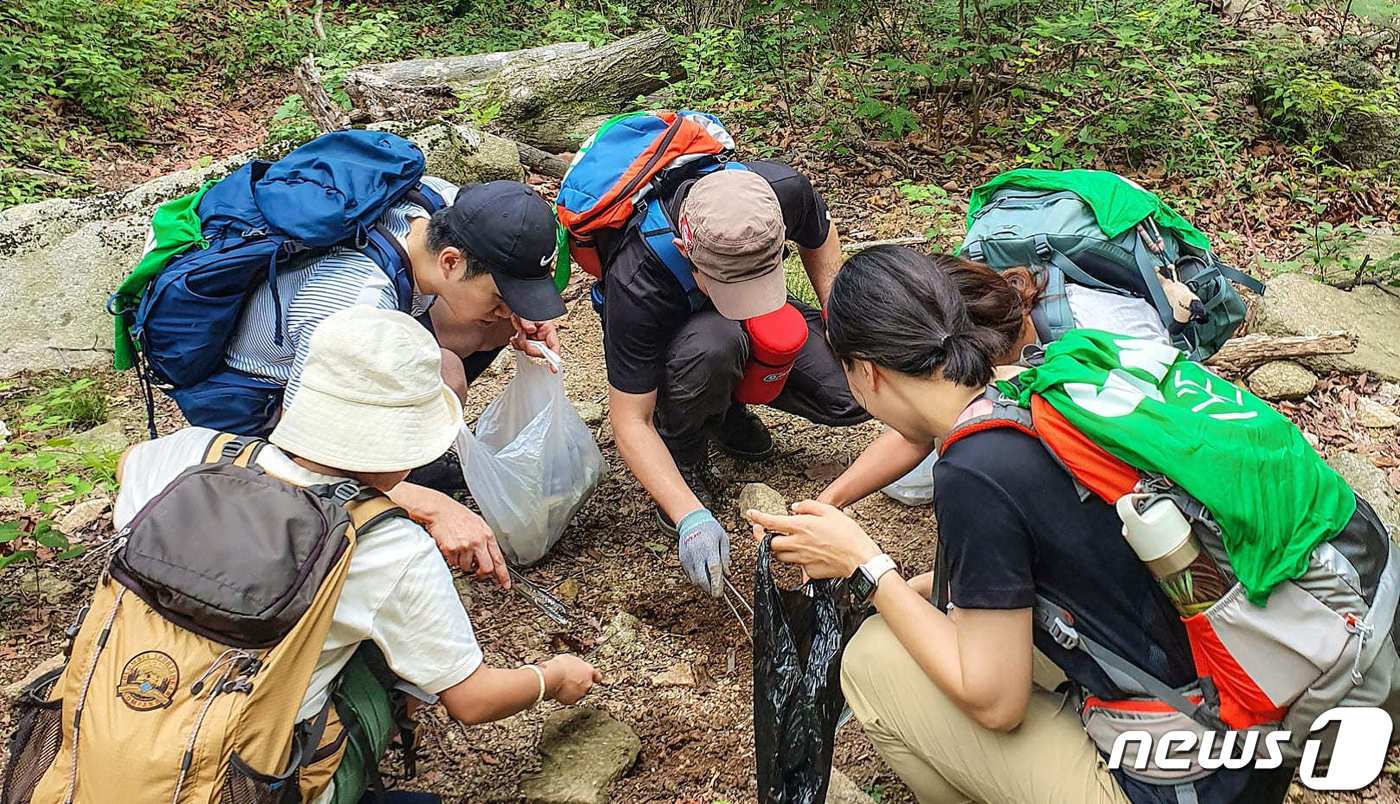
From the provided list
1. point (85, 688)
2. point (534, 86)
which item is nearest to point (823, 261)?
point (85, 688)

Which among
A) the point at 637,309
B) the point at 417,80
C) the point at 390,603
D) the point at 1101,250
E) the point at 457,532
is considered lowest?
the point at 417,80

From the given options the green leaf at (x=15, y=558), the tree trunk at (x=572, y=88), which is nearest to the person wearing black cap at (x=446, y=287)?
the green leaf at (x=15, y=558)

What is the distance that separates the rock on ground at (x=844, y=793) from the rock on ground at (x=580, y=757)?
1.64ft

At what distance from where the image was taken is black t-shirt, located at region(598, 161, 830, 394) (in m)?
2.90

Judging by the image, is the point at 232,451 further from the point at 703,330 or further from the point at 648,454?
the point at 703,330

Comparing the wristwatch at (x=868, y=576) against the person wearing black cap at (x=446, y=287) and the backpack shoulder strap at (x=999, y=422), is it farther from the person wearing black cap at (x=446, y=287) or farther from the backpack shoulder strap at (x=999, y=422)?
the person wearing black cap at (x=446, y=287)

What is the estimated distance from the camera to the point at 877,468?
Result: 2736 mm

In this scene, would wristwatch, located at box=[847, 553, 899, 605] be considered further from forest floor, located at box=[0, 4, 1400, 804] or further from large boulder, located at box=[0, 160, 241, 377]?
large boulder, located at box=[0, 160, 241, 377]

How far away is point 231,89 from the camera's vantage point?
9430 millimetres

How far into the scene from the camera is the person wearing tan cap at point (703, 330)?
8.75ft

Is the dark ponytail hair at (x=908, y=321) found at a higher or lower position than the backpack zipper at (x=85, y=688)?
higher

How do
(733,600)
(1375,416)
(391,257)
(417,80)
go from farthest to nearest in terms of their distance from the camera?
1. (417,80)
2. (1375,416)
3. (733,600)
4. (391,257)

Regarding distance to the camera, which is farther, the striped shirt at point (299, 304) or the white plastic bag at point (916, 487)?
the white plastic bag at point (916, 487)

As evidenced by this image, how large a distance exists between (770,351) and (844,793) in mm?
1378
